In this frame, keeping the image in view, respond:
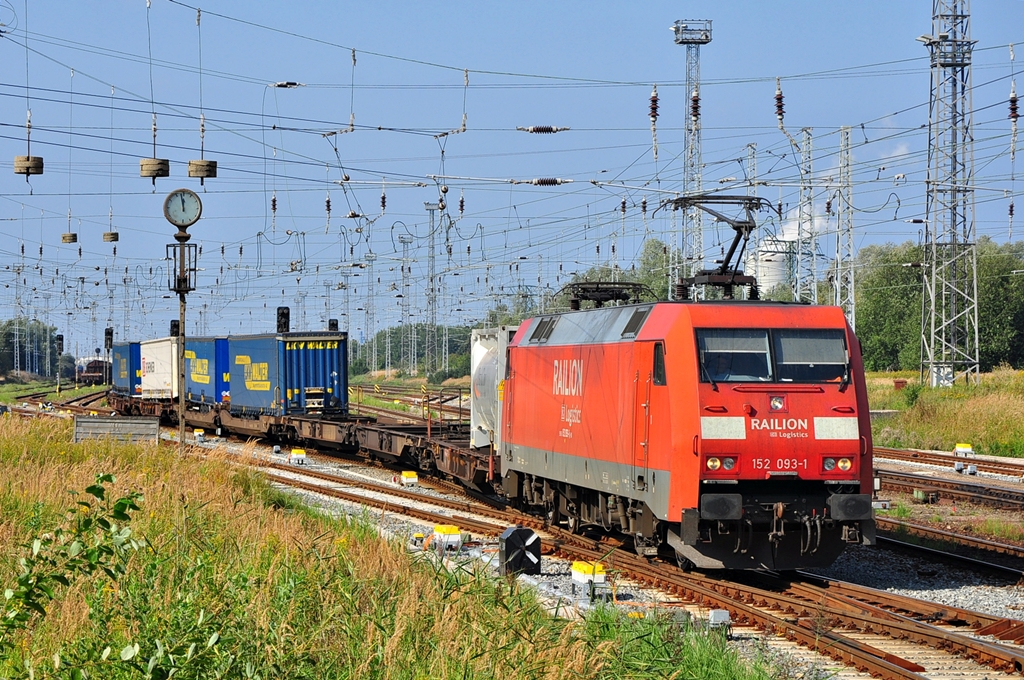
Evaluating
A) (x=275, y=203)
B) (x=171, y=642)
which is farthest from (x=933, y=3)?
(x=171, y=642)

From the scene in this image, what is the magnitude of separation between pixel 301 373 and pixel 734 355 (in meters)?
22.9

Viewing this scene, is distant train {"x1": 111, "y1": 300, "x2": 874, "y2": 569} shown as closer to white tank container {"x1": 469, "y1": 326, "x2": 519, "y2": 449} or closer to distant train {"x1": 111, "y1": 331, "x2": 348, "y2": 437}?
white tank container {"x1": 469, "y1": 326, "x2": 519, "y2": 449}

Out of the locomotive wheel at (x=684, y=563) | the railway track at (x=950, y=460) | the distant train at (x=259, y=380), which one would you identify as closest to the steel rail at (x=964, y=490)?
the railway track at (x=950, y=460)

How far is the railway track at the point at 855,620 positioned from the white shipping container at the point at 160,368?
31.2 metres

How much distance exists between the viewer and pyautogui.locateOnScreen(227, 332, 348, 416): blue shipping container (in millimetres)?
34094

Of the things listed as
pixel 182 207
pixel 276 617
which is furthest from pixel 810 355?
pixel 182 207

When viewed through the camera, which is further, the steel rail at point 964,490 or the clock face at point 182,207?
the steel rail at point 964,490

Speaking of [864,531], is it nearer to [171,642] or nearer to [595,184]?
[171,642]

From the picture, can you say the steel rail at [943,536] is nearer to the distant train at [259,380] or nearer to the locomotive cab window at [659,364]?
the locomotive cab window at [659,364]

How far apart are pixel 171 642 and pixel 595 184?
2275 centimetres

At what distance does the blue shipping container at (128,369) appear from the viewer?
49.4 meters

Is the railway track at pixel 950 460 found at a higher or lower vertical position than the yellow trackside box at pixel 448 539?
lower

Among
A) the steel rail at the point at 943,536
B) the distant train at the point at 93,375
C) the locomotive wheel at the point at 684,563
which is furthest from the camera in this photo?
the distant train at the point at 93,375

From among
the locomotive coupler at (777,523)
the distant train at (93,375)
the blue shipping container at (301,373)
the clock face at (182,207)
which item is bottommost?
the distant train at (93,375)
